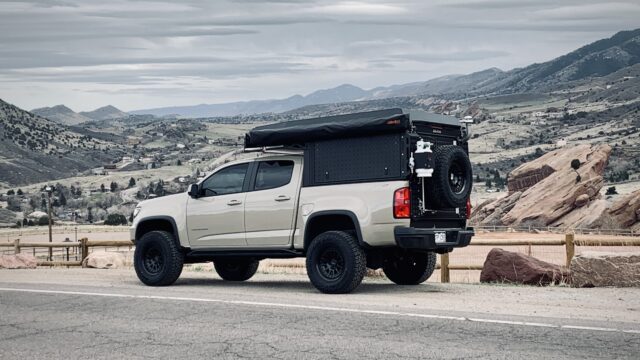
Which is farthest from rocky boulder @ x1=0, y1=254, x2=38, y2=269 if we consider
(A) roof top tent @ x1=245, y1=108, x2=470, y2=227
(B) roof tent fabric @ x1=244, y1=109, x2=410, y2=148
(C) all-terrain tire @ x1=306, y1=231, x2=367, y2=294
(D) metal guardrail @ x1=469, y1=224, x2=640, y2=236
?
(D) metal guardrail @ x1=469, y1=224, x2=640, y2=236

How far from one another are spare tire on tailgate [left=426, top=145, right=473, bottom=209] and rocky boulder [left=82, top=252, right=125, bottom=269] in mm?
11567

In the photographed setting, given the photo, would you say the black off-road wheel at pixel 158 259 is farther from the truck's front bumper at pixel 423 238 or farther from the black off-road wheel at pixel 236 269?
the truck's front bumper at pixel 423 238

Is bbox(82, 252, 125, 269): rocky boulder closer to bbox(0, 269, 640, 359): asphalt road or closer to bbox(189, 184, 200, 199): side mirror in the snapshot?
bbox(0, 269, 640, 359): asphalt road

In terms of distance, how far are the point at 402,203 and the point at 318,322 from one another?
3.06 meters

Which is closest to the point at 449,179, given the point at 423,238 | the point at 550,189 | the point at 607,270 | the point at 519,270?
the point at 423,238

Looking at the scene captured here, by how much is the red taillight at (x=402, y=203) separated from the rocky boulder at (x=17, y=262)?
12.8 metres

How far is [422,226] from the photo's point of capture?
13633mm

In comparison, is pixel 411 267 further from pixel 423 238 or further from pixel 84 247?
pixel 84 247

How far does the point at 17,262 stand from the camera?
76.0ft

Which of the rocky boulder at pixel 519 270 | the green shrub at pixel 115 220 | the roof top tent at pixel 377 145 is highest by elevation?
the roof top tent at pixel 377 145

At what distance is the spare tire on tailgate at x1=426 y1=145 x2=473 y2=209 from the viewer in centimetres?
1356

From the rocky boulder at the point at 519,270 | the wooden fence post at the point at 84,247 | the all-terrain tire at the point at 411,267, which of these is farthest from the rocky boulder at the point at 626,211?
the all-terrain tire at the point at 411,267

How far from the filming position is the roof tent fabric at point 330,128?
1338 cm

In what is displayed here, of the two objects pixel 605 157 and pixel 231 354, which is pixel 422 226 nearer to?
pixel 231 354
